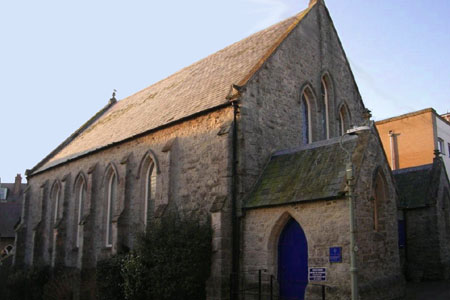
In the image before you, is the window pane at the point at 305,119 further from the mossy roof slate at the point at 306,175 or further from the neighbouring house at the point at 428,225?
the neighbouring house at the point at 428,225

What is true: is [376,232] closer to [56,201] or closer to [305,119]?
[305,119]

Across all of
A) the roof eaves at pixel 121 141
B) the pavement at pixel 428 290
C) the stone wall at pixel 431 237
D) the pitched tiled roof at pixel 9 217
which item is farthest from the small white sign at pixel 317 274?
the pitched tiled roof at pixel 9 217

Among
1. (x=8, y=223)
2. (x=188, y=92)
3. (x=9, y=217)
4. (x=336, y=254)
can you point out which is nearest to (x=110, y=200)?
(x=188, y=92)

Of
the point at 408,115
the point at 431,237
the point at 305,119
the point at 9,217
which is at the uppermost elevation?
the point at 408,115

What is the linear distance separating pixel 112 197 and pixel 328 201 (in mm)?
14229

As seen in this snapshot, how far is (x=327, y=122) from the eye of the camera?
2106cm

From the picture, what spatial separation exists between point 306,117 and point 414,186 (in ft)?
21.5

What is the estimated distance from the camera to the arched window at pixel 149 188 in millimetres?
A: 20828

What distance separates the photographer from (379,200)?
14.9 m

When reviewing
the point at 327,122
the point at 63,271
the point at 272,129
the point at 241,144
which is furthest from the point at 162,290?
the point at 63,271

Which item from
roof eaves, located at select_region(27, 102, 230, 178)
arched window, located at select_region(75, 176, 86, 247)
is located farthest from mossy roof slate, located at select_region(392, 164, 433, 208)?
arched window, located at select_region(75, 176, 86, 247)

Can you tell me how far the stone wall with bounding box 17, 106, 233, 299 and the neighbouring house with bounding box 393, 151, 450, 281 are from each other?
360 inches

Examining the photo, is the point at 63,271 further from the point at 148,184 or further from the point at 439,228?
the point at 439,228

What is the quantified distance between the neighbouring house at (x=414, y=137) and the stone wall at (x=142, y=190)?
73.4 ft
